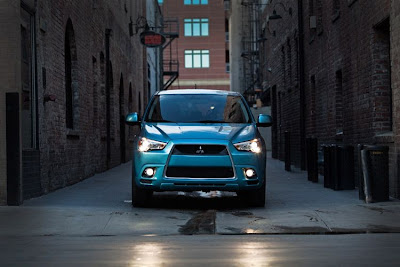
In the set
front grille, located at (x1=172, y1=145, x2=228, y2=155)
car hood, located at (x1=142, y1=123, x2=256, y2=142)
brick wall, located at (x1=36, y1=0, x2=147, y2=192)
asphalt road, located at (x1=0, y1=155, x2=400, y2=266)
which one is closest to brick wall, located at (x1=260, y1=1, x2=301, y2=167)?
brick wall, located at (x1=36, y1=0, x2=147, y2=192)

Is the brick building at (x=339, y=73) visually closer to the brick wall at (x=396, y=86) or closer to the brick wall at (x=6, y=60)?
the brick wall at (x=396, y=86)

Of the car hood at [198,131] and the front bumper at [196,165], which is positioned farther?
the car hood at [198,131]

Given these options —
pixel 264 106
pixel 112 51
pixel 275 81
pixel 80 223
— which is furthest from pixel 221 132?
pixel 264 106

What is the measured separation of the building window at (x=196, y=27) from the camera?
8006cm

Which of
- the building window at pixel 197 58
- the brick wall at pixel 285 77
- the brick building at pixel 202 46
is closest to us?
the brick wall at pixel 285 77

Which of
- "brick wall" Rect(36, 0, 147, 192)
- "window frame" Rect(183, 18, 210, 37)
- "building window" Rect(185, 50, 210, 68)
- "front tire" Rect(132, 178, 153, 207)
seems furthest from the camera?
"building window" Rect(185, 50, 210, 68)

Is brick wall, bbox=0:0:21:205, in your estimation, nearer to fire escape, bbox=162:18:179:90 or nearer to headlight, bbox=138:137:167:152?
headlight, bbox=138:137:167:152

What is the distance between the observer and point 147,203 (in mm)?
11727

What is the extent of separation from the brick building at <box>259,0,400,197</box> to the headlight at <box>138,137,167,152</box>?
13.0 feet

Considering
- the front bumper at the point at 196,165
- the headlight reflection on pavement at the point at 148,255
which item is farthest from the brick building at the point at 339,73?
the headlight reflection on pavement at the point at 148,255

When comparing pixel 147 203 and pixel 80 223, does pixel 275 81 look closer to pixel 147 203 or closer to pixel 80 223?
pixel 147 203

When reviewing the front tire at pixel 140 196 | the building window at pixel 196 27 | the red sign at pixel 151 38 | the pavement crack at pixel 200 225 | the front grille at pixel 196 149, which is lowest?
the pavement crack at pixel 200 225

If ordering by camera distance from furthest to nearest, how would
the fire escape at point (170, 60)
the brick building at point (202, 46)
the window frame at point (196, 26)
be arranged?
the window frame at point (196, 26), the brick building at point (202, 46), the fire escape at point (170, 60)

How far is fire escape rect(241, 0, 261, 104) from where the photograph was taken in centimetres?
4717
